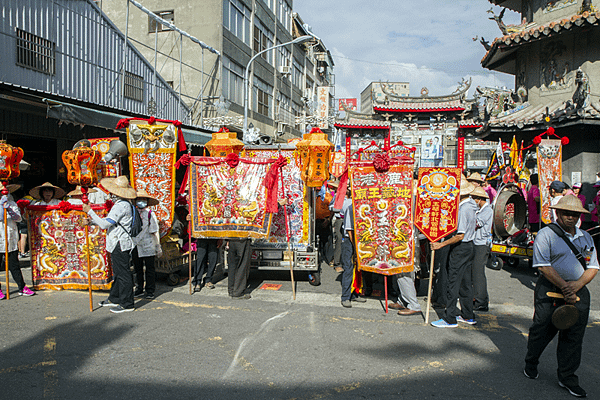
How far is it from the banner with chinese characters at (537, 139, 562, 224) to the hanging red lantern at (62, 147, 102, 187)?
8.90 metres

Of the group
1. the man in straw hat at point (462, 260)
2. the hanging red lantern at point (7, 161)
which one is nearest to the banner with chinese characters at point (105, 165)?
the hanging red lantern at point (7, 161)

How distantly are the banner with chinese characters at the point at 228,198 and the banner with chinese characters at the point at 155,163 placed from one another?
2.39 feet

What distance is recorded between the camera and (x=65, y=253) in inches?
288

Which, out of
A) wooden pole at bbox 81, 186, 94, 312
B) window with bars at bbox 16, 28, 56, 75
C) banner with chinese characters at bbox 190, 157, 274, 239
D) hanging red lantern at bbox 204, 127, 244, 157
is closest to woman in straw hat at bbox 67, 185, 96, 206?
wooden pole at bbox 81, 186, 94, 312

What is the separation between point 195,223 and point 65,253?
2.25 meters

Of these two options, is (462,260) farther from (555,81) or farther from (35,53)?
(35,53)

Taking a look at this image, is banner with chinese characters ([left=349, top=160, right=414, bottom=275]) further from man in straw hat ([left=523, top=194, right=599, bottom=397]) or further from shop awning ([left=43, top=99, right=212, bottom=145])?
shop awning ([left=43, top=99, right=212, bottom=145])

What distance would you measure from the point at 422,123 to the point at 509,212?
20933 millimetres

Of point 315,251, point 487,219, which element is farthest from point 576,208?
point 315,251

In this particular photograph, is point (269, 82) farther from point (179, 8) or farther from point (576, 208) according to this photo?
point (576, 208)

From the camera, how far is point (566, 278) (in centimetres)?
405

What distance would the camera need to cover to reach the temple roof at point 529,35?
11938mm

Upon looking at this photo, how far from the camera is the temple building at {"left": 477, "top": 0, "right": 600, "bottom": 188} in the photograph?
12.0m

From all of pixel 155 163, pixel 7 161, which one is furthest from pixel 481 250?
pixel 7 161
